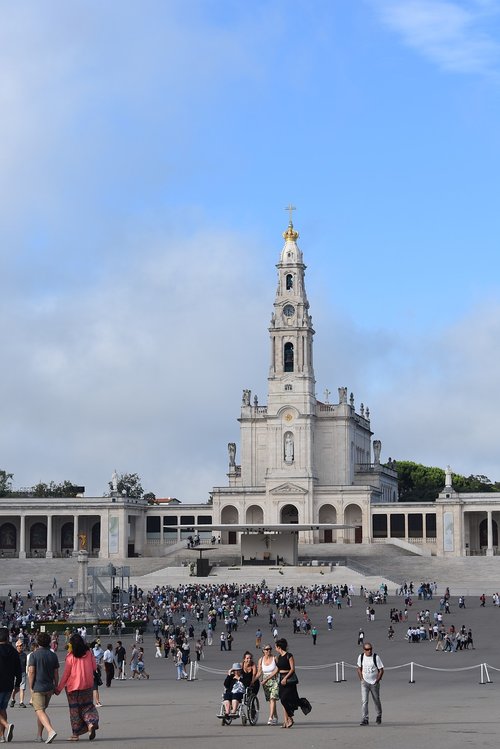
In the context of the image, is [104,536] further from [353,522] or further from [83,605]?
[83,605]

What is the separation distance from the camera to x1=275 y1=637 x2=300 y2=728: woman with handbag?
72.0 ft

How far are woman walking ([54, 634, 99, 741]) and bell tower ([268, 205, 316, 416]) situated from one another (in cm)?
9560

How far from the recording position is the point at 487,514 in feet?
366

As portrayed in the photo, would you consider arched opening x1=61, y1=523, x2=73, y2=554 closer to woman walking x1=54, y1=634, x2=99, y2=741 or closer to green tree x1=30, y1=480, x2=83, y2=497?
green tree x1=30, y1=480, x2=83, y2=497

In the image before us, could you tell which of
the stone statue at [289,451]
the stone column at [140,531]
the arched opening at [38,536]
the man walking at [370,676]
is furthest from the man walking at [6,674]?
the arched opening at [38,536]

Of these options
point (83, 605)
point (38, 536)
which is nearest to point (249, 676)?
point (83, 605)

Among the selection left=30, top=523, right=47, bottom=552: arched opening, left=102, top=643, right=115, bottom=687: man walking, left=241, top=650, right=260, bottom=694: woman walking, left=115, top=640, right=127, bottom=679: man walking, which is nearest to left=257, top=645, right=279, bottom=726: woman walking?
left=241, top=650, right=260, bottom=694: woman walking

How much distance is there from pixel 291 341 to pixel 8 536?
27612 mm

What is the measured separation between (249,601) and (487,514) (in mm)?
41810

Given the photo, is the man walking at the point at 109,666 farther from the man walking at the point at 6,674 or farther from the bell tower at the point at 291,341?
the bell tower at the point at 291,341

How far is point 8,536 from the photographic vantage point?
119 metres

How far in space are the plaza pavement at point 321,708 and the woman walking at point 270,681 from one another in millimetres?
338

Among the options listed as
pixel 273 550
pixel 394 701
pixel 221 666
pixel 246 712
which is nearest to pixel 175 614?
pixel 221 666

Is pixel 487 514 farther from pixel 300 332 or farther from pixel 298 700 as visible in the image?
pixel 298 700
